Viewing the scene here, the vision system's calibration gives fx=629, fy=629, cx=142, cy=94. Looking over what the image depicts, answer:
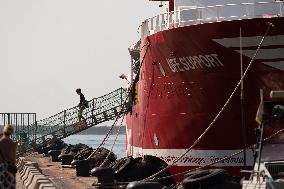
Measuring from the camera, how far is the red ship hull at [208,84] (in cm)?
2083

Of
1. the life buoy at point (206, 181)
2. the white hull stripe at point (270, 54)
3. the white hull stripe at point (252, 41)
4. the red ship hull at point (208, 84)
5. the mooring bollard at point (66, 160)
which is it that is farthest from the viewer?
the mooring bollard at point (66, 160)

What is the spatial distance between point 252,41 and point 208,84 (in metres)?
2.18

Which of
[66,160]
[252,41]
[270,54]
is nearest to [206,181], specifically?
[270,54]

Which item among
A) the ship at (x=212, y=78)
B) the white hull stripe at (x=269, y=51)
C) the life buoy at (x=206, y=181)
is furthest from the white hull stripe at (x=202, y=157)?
the life buoy at (x=206, y=181)

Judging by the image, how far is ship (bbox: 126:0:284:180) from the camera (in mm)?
20797

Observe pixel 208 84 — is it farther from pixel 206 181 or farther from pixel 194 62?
pixel 206 181

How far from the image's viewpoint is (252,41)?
2089 centimetres

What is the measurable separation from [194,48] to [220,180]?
9221 mm

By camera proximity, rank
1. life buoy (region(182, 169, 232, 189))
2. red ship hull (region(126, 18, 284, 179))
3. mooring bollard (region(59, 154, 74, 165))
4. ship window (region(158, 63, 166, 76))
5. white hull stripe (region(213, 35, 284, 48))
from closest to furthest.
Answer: life buoy (region(182, 169, 232, 189))
white hull stripe (region(213, 35, 284, 48))
red ship hull (region(126, 18, 284, 179))
ship window (region(158, 63, 166, 76))
mooring bollard (region(59, 154, 74, 165))

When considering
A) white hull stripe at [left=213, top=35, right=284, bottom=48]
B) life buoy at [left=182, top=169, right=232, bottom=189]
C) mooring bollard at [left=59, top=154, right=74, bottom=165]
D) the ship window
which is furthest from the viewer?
mooring bollard at [left=59, top=154, right=74, bottom=165]

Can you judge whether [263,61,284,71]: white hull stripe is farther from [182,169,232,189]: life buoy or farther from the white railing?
[182,169,232,189]: life buoy

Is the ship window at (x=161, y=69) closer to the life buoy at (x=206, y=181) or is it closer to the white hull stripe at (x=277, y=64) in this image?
the white hull stripe at (x=277, y=64)

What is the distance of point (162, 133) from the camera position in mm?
23672

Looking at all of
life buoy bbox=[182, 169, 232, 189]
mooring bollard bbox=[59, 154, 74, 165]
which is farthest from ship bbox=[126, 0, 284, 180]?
mooring bollard bbox=[59, 154, 74, 165]
